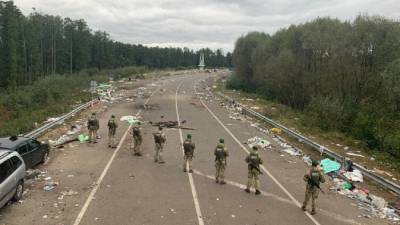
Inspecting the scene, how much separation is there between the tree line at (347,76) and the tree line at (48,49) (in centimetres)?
4345

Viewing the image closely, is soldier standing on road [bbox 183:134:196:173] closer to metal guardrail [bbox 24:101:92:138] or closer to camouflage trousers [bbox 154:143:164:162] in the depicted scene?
camouflage trousers [bbox 154:143:164:162]

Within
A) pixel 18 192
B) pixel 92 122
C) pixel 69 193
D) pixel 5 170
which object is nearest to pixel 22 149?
pixel 18 192

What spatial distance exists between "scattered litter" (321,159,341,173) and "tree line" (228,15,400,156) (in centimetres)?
529

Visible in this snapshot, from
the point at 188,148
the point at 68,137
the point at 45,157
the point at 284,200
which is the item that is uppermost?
the point at 188,148

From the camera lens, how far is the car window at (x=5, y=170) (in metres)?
11.1

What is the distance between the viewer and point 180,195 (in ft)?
42.9

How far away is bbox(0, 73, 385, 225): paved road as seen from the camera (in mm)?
11164

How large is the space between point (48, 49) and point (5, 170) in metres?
86.5

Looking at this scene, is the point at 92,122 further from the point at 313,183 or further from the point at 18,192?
the point at 313,183

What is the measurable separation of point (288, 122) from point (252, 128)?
351 centimetres

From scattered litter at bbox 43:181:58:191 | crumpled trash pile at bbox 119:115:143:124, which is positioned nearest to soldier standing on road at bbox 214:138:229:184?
scattered litter at bbox 43:181:58:191

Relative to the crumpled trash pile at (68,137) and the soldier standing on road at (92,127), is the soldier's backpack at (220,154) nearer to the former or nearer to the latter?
the soldier standing on road at (92,127)

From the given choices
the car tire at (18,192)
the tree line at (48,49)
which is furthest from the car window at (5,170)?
the tree line at (48,49)

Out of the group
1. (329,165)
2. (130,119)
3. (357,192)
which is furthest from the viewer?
(130,119)
